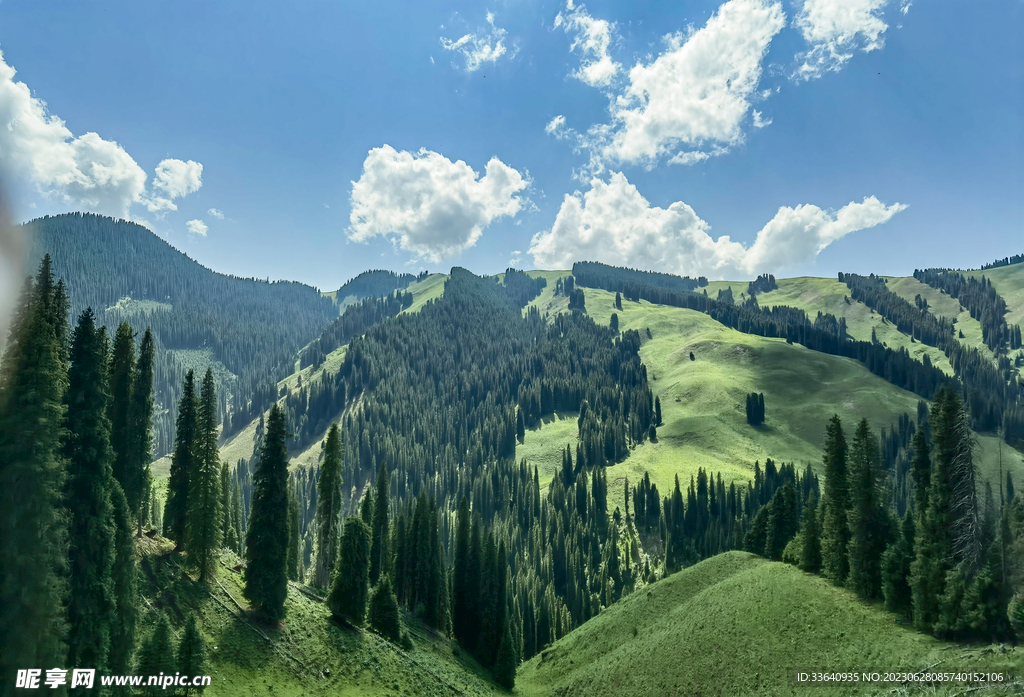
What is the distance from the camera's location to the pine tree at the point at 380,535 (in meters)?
73.4

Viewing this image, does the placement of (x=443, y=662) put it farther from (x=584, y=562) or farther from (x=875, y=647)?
(x=584, y=562)

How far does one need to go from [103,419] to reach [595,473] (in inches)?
6435

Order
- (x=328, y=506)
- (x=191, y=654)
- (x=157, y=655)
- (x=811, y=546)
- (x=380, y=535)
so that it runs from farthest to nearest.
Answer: (x=380, y=535), (x=811, y=546), (x=328, y=506), (x=191, y=654), (x=157, y=655)

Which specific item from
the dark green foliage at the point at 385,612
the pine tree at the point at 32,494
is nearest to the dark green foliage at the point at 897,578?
the dark green foliage at the point at 385,612

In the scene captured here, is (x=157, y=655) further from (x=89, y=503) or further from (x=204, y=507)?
(x=204, y=507)

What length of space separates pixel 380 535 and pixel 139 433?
37032mm

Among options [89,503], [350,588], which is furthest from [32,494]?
[350,588]

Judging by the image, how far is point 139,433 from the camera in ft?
154

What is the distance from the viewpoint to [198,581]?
1796 inches

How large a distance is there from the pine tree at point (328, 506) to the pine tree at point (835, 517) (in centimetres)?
5807

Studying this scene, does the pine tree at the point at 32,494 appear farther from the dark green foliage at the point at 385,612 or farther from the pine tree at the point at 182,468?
the dark green foliage at the point at 385,612

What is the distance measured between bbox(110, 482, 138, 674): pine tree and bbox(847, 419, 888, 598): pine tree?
211 ft

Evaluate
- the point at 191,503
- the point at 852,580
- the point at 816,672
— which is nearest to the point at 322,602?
the point at 191,503

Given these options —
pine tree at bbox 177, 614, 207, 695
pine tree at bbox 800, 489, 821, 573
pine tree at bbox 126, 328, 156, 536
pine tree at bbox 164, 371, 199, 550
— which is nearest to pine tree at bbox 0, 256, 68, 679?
pine tree at bbox 177, 614, 207, 695
